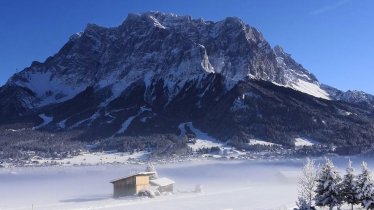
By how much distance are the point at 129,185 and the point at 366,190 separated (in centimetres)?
4927

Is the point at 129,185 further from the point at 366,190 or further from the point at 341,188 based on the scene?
the point at 366,190

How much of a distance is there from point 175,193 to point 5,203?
101 feet

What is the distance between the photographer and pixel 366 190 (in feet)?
206

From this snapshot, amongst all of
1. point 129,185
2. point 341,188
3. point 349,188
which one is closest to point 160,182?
point 129,185

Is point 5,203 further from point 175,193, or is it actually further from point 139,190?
point 175,193

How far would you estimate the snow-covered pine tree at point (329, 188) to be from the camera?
6506cm

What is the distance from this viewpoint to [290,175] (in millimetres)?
137000

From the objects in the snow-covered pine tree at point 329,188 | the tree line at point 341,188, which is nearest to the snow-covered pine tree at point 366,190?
the tree line at point 341,188

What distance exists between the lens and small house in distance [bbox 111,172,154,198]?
10031cm

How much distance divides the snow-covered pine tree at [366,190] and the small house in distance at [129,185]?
4613 cm

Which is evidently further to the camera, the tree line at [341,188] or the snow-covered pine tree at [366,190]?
the tree line at [341,188]

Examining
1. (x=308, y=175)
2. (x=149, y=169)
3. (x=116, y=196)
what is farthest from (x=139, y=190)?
(x=308, y=175)

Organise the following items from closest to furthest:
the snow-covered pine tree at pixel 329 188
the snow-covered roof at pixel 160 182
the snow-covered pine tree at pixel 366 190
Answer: the snow-covered pine tree at pixel 366 190, the snow-covered pine tree at pixel 329 188, the snow-covered roof at pixel 160 182

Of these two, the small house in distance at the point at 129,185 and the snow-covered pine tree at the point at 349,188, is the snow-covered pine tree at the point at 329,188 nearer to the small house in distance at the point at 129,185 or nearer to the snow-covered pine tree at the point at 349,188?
the snow-covered pine tree at the point at 349,188
